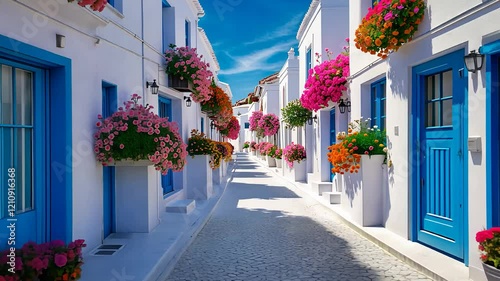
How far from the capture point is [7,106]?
422 centimetres

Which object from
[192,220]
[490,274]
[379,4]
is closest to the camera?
[490,274]

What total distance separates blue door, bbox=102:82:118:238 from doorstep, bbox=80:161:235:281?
0.96ft

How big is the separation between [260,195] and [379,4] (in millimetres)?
8397

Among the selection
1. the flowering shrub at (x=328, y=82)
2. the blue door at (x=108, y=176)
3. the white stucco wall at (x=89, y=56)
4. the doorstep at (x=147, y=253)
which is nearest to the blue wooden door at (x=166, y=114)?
the doorstep at (x=147, y=253)

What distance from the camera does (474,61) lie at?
4559 millimetres

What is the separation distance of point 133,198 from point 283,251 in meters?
2.72

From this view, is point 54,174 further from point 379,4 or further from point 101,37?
point 379,4

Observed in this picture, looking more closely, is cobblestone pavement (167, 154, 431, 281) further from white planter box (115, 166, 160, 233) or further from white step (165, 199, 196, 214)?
white planter box (115, 166, 160, 233)

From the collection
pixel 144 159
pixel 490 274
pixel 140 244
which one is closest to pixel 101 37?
pixel 144 159

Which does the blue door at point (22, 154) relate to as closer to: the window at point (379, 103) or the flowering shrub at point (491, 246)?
the flowering shrub at point (491, 246)

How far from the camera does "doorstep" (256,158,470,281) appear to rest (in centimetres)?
487

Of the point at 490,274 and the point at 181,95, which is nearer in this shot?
the point at 490,274

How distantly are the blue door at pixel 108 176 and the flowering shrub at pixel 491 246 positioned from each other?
Answer: 17.4 ft

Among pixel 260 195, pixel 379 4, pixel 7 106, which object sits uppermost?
pixel 379 4
